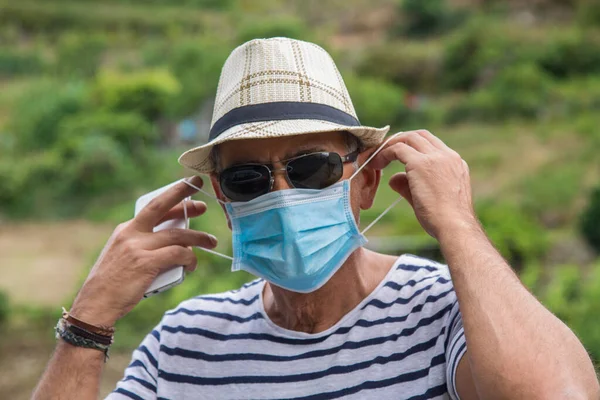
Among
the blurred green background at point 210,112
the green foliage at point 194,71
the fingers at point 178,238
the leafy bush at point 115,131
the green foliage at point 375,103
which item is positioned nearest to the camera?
the fingers at point 178,238

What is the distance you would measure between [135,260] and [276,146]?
0.48 metres

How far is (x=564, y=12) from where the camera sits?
34719 millimetres

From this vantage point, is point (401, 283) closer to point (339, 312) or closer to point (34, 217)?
point (339, 312)

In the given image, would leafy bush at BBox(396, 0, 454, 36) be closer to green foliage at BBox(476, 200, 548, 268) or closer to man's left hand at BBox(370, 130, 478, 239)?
green foliage at BBox(476, 200, 548, 268)

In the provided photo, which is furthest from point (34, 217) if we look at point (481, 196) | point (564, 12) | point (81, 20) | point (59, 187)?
point (564, 12)

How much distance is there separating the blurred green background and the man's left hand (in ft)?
12.5

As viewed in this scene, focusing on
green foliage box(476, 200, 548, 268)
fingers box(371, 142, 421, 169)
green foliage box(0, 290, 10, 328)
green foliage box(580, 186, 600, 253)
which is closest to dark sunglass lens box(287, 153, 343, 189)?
fingers box(371, 142, 421, 169)

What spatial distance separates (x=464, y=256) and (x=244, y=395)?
0.62m

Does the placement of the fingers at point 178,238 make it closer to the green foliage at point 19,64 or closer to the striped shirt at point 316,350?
the striped shirt at point 316,350

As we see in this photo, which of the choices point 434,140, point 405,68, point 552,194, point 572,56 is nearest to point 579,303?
point 434,140

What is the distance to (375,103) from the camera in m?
24.9

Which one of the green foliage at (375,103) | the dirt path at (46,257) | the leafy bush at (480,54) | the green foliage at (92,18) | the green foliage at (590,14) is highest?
the green foliage at (92,18)

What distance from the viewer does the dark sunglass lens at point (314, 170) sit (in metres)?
1.64

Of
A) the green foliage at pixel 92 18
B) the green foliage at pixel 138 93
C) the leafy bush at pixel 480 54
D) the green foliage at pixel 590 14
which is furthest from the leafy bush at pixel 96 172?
the green foliage at pixel 590 14
